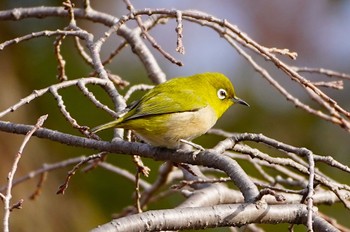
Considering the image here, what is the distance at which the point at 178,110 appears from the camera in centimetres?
302

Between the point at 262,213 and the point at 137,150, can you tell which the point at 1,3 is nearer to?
the point at 137,150

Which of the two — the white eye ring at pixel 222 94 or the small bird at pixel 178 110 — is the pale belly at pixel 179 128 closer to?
the small bird at pixel 178 110

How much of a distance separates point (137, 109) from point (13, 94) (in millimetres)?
3773

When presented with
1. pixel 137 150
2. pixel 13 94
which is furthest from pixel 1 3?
pixel 137 150

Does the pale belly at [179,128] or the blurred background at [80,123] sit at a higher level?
the blurred background at [80,123]

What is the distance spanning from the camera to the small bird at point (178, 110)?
284cm

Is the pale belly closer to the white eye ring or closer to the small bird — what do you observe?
the small bird

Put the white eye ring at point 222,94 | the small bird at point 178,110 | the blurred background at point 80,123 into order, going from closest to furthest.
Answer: the small bird at point 178,110
the white eye ring at point 222,94
the blurred background at point 80,123

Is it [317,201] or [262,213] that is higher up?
[317,201]

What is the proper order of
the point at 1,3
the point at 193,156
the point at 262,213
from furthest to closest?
the point at 1,3 → the point at 193,156 → the point at 262,213

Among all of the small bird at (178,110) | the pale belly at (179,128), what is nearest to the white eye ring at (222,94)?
the small bird at (178,110)

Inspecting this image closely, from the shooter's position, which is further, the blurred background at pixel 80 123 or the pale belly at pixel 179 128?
the blurred background at pixel 80 123

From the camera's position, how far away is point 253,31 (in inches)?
355

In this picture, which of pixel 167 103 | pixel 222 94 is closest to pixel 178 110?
pixel 167 103
